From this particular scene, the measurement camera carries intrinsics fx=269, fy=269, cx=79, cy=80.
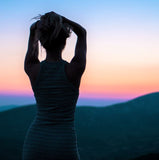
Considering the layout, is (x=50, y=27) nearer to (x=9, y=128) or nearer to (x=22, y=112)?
(x=9, y=128)

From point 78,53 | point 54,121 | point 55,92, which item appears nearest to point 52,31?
point 78,53

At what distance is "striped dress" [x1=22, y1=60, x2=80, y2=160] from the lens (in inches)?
71.0

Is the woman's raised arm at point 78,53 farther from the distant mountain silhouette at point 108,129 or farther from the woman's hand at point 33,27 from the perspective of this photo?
the distant mountain silhouette at point 108,129

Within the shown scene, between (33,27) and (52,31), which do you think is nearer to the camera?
(52,31)

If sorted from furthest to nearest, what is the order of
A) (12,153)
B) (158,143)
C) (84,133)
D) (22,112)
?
(22,112), (84,133), (158,143), (12,153)

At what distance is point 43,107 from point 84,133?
49273mm

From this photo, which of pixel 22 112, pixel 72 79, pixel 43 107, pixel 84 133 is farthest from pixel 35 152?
pixel 22 112

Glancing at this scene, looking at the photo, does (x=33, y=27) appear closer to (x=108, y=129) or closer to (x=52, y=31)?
(x=52, y=31)

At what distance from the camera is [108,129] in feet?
172

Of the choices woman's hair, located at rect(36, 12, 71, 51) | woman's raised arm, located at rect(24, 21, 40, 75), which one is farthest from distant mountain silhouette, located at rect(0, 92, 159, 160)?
woman's hair, located at rect(36, 12, 71, 51)

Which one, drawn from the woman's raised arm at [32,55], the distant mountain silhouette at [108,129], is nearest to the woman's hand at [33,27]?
the woman's raised arm at [32,55]

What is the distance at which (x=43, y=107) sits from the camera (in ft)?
6.17

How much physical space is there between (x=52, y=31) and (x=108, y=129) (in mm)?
52028

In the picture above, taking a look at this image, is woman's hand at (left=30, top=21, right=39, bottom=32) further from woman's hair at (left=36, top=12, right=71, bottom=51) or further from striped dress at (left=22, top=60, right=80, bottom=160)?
striped dress at (left=22, top=60, right=80, bottom=160)
